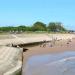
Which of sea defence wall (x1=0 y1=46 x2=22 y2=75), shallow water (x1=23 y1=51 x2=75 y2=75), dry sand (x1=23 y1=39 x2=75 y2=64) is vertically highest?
sea defence wall (x1=0 y1=46 x2=22 y2=75)

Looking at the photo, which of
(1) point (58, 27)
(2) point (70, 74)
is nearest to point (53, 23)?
(1) point (58, 27)

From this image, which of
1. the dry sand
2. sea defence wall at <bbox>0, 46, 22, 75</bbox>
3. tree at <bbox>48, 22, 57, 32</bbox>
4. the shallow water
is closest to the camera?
sea defence wall at <bbox>0, 46, 22, 75</bbox>

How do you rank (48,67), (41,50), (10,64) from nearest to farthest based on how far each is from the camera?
(10,64) < (48,67) < (41,50)

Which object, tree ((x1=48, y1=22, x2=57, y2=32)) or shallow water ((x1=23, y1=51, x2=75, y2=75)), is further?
tree ((x1=48, y1=22, x2=57, y2=32))

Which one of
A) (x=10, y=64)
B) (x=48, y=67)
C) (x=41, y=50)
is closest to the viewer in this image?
(x=10, y=64)

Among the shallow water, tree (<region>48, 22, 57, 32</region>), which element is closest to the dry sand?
the shallow water

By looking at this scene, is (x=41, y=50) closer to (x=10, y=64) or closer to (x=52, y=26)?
(x=10, y=64)

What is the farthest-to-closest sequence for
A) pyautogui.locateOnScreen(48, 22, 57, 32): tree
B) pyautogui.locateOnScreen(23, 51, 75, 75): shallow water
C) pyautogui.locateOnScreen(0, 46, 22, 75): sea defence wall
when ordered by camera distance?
A: 1. pyautogui.locateOnScreen(48, 22, 57, 32): tree
2. pyautogui.locateOnScreen(23, 51, 75, 75): shallow water
3. pyautogui.locateOnScreen(0, 46, 22, 75): sea defence wall

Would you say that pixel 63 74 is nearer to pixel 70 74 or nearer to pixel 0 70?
pixel 70 74

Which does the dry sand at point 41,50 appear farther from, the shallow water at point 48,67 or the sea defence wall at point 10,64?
the sea defence wall at point 10,64

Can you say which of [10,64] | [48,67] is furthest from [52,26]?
[10,64]

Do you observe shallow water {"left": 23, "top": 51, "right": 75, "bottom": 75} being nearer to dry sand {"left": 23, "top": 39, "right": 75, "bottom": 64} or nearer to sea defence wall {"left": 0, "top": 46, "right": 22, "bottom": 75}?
sea defence wall {"left": 0, "top": 46, "right": 22, "bottom": 75}

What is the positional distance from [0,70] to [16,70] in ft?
3.70

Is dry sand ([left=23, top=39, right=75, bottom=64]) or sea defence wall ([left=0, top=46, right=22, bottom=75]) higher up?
sea defence wall ([left=0, top=46, right=22, bottom=75])
